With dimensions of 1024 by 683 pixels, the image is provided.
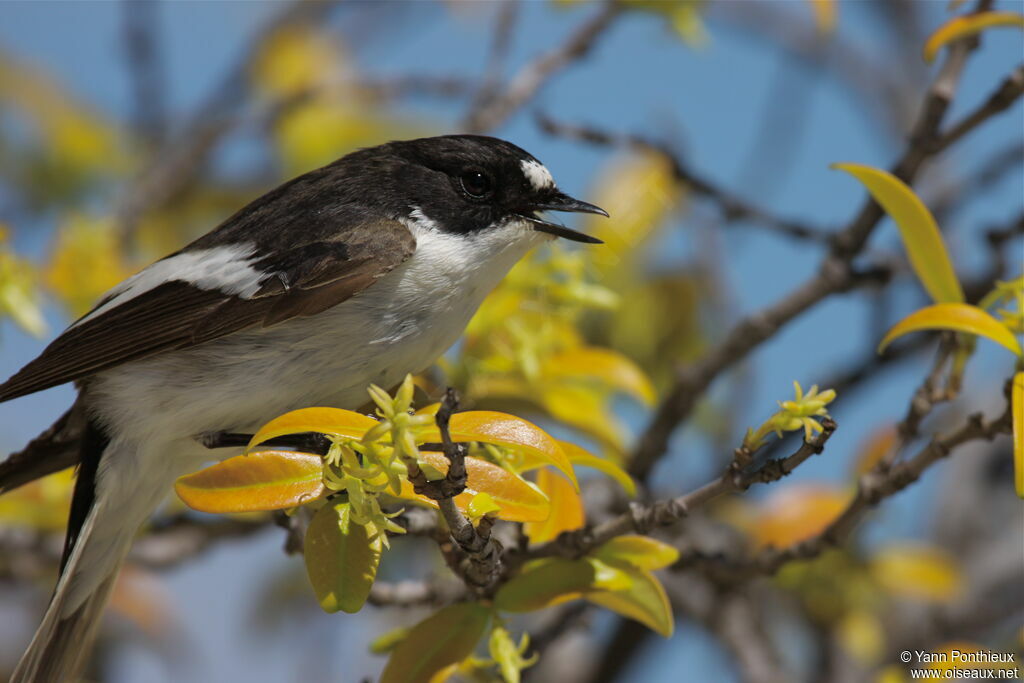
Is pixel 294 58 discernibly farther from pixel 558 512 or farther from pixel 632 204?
pixel 558 512

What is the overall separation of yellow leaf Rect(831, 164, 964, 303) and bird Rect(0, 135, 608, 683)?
725mm

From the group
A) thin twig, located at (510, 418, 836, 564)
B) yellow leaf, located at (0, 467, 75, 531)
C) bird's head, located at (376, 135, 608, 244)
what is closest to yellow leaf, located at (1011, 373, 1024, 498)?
thin twig, located at (510, 418, 836, 564)

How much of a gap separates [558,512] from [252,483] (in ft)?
2.04

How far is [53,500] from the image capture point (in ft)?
10.9

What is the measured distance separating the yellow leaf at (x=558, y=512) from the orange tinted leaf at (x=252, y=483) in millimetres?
509

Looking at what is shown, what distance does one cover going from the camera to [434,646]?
209 centimetres

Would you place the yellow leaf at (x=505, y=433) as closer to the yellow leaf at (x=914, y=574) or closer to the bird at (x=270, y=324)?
the bird at (x=270, y=324)

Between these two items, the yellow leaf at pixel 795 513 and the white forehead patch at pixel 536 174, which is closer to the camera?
the white forehead patch at pixel 536 174

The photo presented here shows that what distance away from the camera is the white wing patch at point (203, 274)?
2531mm

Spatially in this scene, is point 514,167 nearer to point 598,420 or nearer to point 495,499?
point 598,420

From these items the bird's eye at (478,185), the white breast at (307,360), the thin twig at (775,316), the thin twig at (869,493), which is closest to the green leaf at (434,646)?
the white breast at (307,360)

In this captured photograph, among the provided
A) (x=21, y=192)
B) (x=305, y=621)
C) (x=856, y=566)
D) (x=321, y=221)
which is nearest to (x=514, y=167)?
(x=321, y=221)

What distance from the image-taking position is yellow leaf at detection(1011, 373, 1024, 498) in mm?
1913

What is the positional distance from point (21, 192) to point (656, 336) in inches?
131
